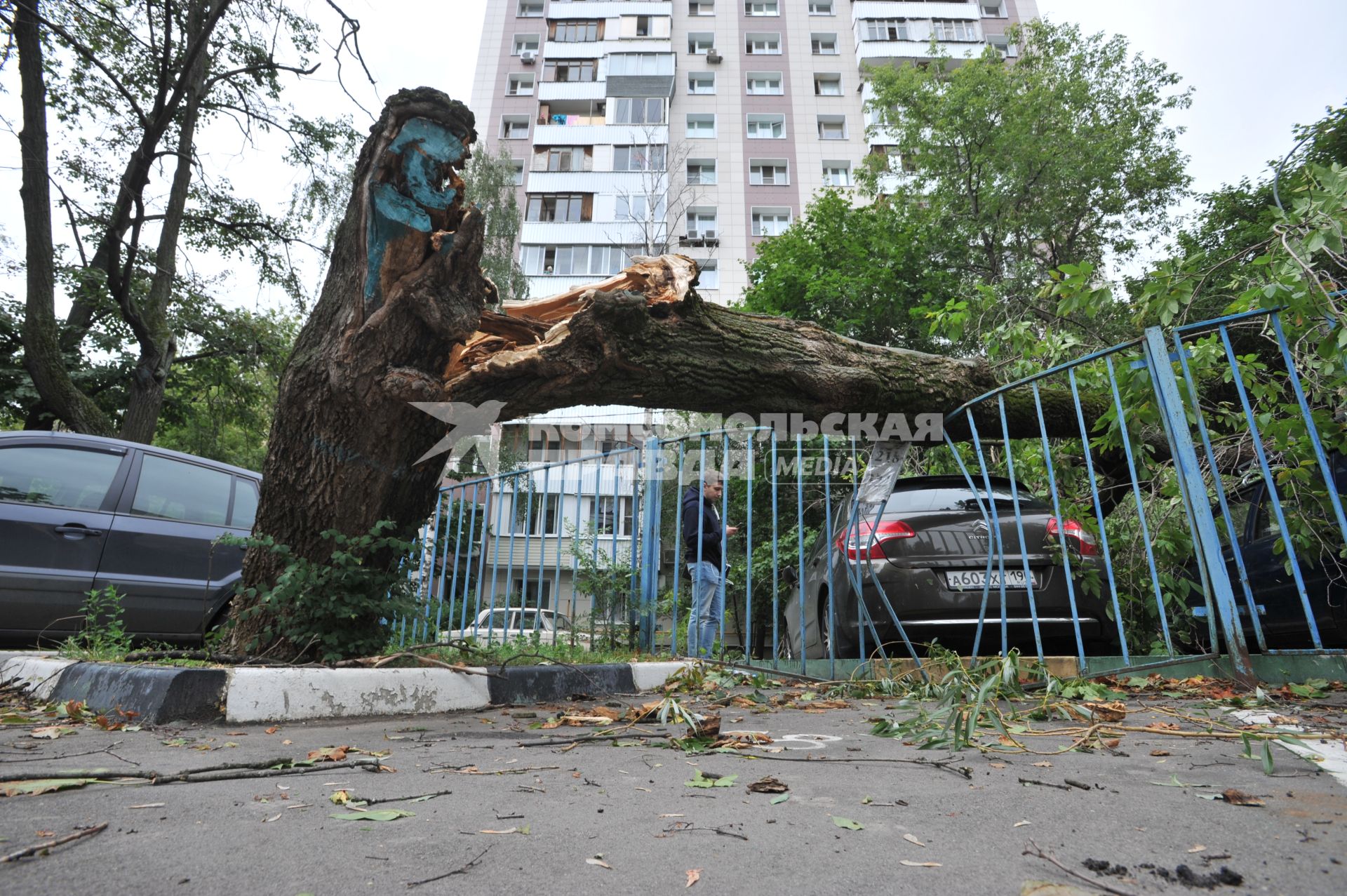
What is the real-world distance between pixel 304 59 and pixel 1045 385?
9.91 meters

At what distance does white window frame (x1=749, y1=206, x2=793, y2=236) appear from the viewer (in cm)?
2944

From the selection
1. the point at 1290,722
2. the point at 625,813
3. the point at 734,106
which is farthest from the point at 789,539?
the point at 734,106

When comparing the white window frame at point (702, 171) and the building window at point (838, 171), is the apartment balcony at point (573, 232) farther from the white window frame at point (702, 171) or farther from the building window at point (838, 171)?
the building window at point (838, 171)

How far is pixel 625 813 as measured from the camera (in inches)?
65.1

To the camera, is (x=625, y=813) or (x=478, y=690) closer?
(x=625, y=813)

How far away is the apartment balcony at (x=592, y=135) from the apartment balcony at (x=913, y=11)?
32.8ft

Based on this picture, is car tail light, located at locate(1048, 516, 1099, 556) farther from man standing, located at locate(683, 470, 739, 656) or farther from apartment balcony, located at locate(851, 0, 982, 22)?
apartment balcony, located at locate(851, 0, 982, 22)

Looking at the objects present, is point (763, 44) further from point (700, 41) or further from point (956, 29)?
point (956, 29)

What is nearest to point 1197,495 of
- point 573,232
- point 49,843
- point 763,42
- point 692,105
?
point 49,843

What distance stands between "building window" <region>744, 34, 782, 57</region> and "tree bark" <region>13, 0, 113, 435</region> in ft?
94.3

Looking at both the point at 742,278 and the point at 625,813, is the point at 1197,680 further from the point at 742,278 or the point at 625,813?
the point at 742,278

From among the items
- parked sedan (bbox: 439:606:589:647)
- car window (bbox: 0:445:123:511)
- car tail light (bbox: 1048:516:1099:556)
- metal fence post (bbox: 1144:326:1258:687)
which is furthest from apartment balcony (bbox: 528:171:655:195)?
metal fence post (bbox: 1144:326:1258:687)

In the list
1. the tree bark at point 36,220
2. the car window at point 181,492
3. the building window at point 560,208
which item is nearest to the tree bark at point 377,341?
the car window at point 181,492

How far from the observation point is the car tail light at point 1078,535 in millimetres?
4664
